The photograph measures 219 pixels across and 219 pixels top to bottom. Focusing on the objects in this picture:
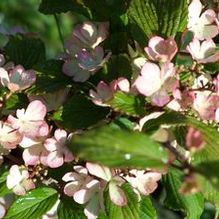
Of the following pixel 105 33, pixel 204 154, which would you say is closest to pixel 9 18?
pixel 105 33

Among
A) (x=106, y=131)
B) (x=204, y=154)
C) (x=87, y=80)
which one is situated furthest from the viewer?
(x=87, y=80)

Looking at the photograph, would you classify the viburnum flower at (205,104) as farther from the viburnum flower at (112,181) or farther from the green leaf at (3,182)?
the green leaf at (3,182)

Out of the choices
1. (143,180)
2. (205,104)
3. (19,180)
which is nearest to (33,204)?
(19,180)

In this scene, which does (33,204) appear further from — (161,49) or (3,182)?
(161,49)

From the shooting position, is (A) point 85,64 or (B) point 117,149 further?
(A) point 85,64

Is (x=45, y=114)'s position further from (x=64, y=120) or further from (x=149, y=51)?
(x=149, y=51)

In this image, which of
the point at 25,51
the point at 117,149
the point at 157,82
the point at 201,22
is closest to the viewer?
the point at 117,149

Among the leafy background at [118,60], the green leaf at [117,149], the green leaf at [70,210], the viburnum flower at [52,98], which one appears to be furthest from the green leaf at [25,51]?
the green leaf at [117,149]
